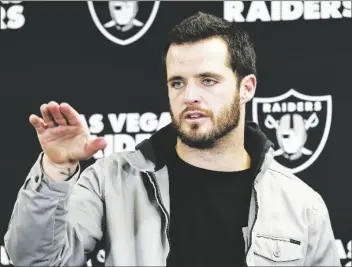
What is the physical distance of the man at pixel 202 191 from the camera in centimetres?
147

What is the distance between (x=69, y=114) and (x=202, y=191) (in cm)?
48

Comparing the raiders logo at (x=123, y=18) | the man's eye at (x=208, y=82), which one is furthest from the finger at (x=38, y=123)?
the raiders logo at (x=123, y=18)

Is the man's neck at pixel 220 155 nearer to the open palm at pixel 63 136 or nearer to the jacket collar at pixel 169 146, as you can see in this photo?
the jacket collar at pixel 169 146

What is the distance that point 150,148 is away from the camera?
160cm

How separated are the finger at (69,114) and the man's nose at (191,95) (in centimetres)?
37

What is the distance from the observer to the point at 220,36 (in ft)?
5.27

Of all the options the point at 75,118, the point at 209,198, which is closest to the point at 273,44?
the point at 209,198

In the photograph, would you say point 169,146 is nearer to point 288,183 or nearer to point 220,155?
point 220,155

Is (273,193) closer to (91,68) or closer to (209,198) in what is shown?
(209,198)

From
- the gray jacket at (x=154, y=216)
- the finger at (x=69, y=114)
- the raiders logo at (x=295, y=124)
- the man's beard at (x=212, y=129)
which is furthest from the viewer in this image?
Result: the raiders logo at (x=295, y=124)

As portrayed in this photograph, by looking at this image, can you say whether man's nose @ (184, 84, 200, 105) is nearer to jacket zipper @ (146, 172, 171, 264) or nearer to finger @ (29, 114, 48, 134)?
jacket zipper @ (146, 172, 171, 264)

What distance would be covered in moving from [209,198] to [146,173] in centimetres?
16

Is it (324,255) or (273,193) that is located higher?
(273,193)

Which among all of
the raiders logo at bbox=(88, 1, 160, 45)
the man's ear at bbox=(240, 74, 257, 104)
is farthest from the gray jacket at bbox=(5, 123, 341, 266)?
the raiders logo at bbox=(88, 1, 160, 45)
